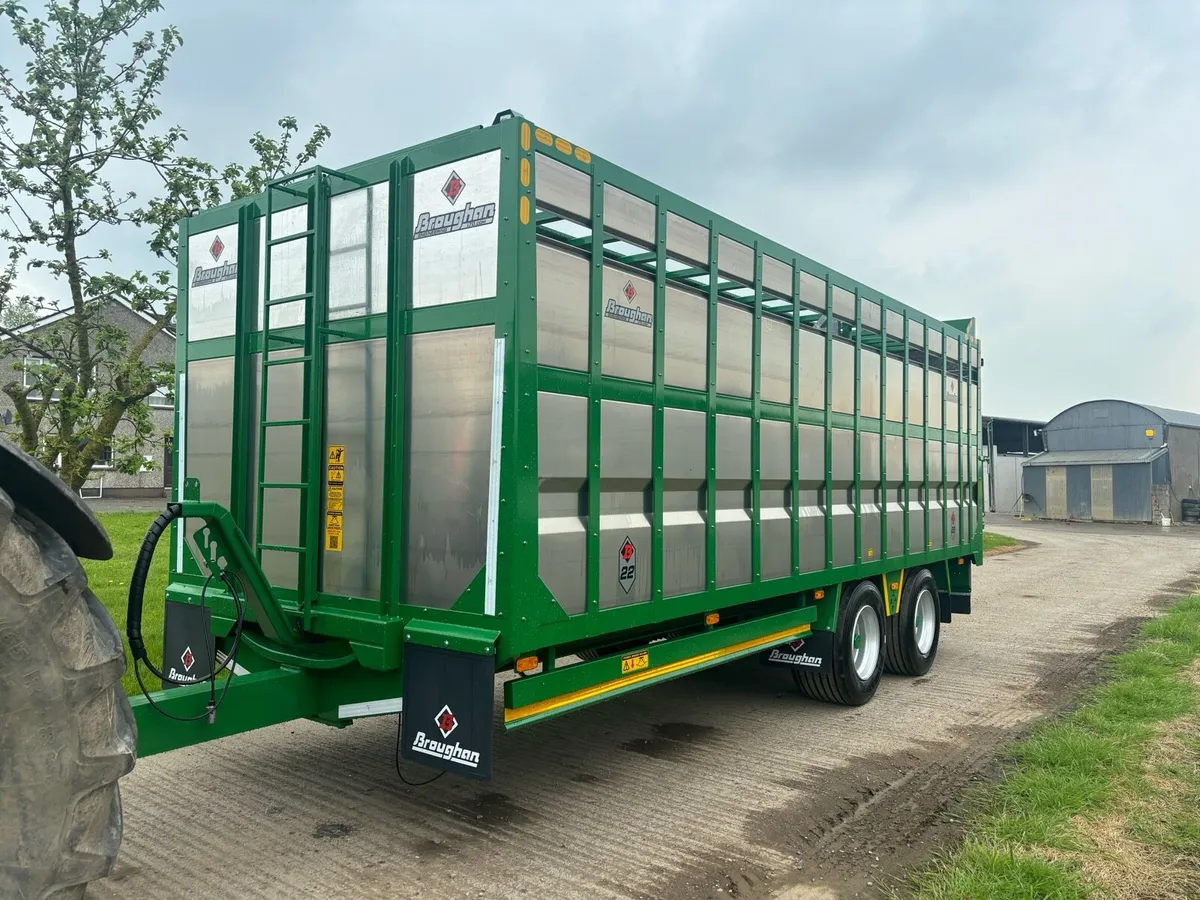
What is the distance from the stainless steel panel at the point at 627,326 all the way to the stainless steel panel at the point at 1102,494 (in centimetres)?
3476

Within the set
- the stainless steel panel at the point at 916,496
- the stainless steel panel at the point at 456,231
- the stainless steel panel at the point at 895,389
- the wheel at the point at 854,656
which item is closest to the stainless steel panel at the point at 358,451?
the stainless steel panel at the point at 456,231

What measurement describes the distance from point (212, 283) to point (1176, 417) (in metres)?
40.7

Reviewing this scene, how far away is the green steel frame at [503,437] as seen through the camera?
3893mm

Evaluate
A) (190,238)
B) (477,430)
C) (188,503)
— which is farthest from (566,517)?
(190,238)

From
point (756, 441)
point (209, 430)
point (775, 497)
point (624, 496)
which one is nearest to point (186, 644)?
point (209, 430)

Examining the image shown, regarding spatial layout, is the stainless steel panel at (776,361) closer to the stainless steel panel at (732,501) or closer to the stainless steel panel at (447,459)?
the stainless steel panel at (732,501)

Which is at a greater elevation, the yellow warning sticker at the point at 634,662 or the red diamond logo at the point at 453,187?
the red diamond logo at the point at 453,187

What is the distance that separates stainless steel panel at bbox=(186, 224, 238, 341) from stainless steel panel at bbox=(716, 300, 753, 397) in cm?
274

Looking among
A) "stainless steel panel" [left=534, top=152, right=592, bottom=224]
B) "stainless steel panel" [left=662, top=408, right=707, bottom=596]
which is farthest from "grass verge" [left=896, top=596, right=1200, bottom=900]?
"stainless steel panel" [left=534, top=152, right=592, bottom=224]

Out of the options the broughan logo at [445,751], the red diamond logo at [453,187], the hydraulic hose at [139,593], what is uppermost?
the red diamond logo at [453,187]

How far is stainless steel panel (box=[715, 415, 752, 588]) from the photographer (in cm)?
534

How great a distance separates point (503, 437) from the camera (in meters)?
3.86

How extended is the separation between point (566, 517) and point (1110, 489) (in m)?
35.5

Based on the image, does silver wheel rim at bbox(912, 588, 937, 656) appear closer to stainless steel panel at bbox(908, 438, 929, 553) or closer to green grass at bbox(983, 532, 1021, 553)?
stainless steel panel at bbox(908, 438, 929, 553)
